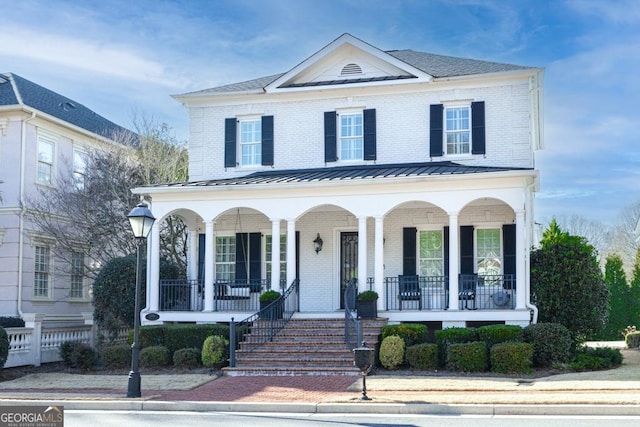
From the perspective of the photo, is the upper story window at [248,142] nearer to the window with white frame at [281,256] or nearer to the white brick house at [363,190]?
the white brick house at [363,190]

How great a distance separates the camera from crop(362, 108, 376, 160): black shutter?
24906 millimetres

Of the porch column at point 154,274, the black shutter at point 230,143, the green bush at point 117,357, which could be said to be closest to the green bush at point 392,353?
the green bush at point 117,357

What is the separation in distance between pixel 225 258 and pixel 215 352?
6.19m

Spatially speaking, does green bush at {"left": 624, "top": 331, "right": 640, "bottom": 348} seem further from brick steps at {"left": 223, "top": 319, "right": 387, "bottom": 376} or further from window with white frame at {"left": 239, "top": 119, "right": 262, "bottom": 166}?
window with white frame at {"left": 239, "top": 119, "right": 262, "bottom": 166}

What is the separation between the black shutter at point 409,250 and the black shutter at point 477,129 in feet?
10.0

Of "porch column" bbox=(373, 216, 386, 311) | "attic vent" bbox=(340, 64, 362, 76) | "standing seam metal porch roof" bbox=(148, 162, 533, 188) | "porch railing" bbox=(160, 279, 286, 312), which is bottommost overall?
"porch railing" bbox=(160, 279, 286, 312)

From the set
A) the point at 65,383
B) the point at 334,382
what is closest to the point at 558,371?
the point at 334,382

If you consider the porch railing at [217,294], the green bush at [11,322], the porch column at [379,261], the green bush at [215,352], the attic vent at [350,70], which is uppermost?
the attic vent at [350,70]

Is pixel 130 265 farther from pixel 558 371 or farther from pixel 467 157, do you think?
pixel 558 371

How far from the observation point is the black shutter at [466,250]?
23.3 meters

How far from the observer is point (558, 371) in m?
18.9

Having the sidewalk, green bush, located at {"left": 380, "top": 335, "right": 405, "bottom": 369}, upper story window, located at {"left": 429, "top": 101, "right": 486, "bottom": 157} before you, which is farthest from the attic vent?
the sidewalk

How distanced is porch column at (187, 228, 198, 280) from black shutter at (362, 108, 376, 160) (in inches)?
241

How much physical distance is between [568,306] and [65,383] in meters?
13.0
